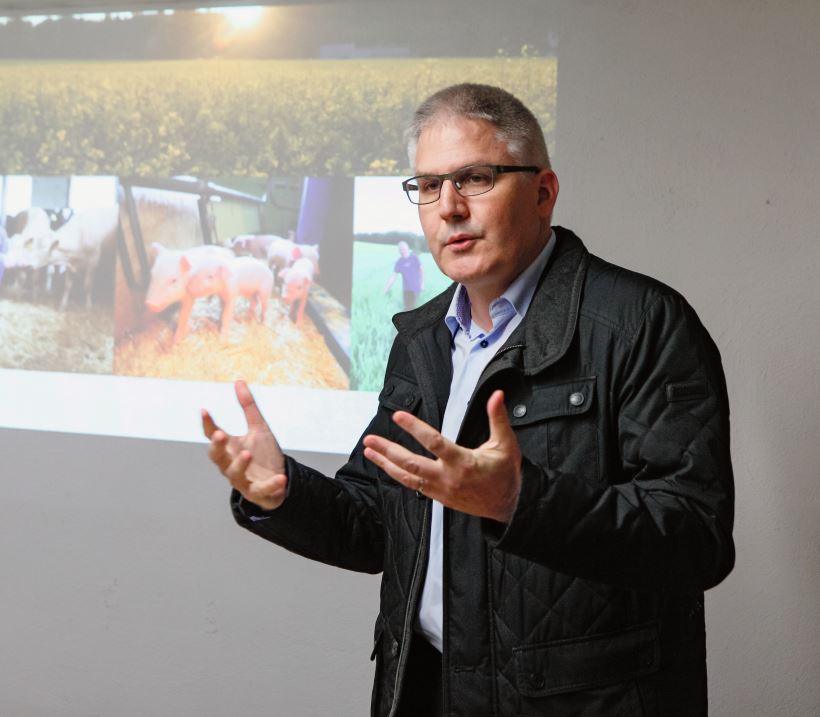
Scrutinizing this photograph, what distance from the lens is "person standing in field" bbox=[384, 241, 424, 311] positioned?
2764mm

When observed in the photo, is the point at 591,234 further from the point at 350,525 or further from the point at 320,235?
the point at 350,525

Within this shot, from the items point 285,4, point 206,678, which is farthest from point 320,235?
point 206,678

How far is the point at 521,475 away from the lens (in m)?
1.10

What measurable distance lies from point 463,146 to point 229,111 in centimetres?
167

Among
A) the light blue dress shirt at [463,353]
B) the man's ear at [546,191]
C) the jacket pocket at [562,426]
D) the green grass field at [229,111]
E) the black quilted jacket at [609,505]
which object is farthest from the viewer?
the green grass field at [229,111]

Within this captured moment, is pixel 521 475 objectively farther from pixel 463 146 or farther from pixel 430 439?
pixel 463 146

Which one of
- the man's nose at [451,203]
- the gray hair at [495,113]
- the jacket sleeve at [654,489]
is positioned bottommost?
the jacket sleeve at [654,489]

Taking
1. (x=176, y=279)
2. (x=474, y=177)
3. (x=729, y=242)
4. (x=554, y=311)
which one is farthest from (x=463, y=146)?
(x=176, y=279)

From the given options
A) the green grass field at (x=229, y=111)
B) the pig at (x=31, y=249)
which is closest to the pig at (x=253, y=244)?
the green grass field at (x=229, y=111)

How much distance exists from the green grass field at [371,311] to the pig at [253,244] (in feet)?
0.94

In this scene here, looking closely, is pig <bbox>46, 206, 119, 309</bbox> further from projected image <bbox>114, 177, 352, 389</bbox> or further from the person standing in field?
the person standing in field

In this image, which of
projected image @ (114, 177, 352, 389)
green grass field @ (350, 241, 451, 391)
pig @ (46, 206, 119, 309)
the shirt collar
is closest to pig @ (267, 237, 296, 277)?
projected image @ (114, 177, 352, 389)

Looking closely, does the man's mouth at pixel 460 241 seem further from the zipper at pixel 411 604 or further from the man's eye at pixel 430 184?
the zipper at pixel 411 604

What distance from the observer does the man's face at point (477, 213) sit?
4.73 feet
